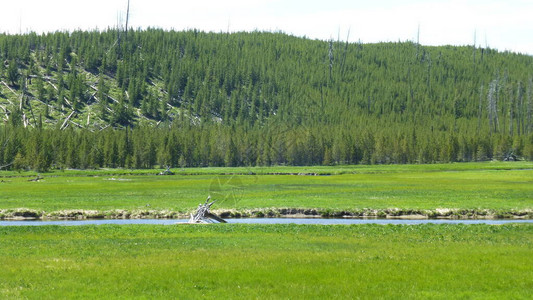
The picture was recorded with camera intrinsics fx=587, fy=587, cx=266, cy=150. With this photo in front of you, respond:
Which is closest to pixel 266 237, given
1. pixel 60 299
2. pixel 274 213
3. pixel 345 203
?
pixel 60 299

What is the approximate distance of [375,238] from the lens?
34031 millimetres

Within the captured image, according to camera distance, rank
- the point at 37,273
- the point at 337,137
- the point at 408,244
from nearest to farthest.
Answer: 1. the point at 37,273
2. the point at 408,244
3. the point at 337,137

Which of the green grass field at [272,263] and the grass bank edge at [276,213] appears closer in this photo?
the green grass field at [272,263]

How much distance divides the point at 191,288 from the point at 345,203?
4036cm

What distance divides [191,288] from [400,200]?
44755mm

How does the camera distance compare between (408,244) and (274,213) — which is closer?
(408,244)

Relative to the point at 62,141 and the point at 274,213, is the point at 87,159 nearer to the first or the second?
the point at 62,141

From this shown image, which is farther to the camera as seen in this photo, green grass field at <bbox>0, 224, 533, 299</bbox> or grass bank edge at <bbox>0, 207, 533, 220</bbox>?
grass bank edge at <bbox>0, 207, 533, 220</bbox>

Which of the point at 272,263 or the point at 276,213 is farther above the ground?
the point at 272,263

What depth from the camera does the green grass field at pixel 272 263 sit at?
20844 mm

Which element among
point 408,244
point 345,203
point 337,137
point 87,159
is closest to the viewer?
point 408,244

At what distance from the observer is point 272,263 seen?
26.0 m

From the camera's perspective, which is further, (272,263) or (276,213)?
(276,213)

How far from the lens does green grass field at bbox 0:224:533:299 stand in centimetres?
2084
